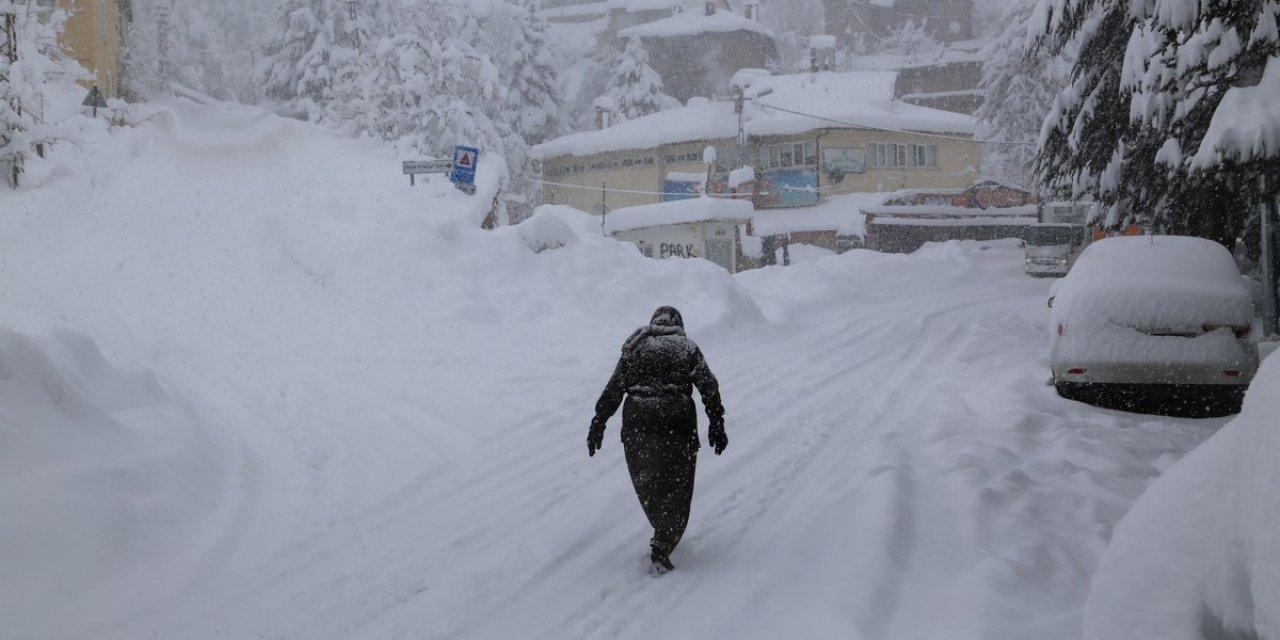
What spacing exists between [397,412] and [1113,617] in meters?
9.28

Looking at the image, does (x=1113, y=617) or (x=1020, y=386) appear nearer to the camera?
(x=1113, y=617)

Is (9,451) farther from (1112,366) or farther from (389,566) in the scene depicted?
(1112,366)

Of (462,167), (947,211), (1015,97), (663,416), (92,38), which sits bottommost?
(663,416)

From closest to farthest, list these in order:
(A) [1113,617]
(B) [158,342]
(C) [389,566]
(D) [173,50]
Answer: (A) [1113,617]
(C) [389,566]
(B) [158,342]
(D) [173,50]

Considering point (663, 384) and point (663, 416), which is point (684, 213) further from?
point (663, 416)

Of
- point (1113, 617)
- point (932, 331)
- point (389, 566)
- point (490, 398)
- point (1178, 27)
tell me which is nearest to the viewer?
point (1113, 617)

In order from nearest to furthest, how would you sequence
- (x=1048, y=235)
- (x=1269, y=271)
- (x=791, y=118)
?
(x=1269, y=271) < (x=1048, y=235) < (x=791, y=118)

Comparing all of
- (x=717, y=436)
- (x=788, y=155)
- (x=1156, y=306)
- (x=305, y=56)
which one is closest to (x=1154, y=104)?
(x=1156, y=306)

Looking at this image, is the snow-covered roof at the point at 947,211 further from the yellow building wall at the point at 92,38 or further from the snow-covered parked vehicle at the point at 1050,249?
the yellow building wall at the point at 92,38

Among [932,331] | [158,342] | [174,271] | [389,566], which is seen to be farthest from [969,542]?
[174,271]

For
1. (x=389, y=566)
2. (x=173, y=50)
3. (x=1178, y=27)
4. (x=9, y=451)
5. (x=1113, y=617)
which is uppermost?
(x=173, y=50)

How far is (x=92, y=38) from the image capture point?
43594 millimetres

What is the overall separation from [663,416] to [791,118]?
135 ft

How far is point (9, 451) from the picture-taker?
6637mm
